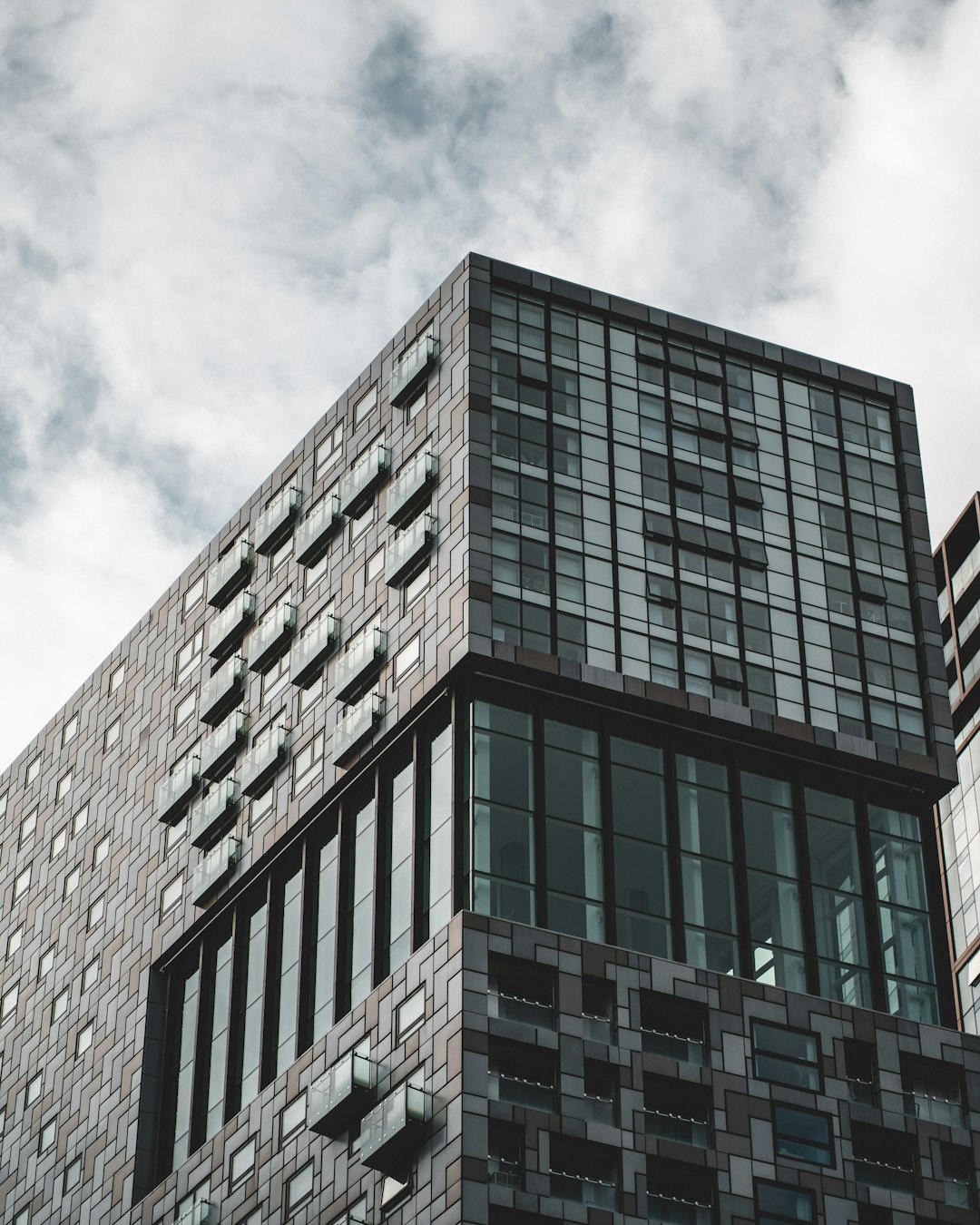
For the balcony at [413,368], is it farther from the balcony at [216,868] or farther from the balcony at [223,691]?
the balcony at [216,868]

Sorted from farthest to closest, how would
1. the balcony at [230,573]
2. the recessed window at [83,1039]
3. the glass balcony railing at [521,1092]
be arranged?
the balcony at [230,573] < the recessed window at [83,1039] < the glass balcony railing at [521,1092]

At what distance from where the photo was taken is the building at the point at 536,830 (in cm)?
8100

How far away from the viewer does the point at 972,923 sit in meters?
138

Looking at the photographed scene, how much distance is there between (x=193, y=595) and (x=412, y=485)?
19118 millimetres

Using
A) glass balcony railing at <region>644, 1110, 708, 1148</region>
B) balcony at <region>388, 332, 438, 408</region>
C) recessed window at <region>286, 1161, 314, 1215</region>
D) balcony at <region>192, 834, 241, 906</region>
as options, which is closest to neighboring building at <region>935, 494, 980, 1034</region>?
balcony at <region>388, 332, 438, 408</region>

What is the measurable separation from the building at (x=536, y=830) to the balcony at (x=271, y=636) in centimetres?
16

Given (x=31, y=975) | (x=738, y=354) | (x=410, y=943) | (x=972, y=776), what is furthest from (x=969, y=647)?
(x=410, y=943)

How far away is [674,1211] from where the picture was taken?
258 feet

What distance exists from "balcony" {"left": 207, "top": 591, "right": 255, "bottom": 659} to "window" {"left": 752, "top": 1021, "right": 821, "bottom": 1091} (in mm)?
31500

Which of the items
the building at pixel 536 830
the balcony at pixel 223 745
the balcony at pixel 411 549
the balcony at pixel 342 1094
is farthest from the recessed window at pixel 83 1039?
the balcony at pixel 411 549

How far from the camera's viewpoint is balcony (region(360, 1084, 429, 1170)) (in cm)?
7831

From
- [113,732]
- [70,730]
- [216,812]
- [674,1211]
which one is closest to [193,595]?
[113,732]

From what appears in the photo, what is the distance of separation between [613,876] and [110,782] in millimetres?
33970

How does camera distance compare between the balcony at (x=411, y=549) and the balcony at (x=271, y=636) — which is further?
the balcony at (x=271, y=636)
